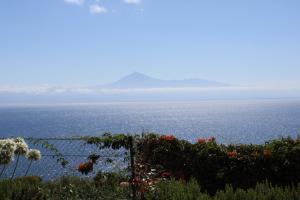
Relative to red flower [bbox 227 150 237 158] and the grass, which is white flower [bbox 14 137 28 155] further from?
red flower [bbox 227 150 237 158]

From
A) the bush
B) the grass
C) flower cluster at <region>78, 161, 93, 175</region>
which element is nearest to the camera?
the grass

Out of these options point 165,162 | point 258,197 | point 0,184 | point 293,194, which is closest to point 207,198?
point 258,197

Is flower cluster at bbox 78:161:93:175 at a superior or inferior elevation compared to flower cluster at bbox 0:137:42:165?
inferior

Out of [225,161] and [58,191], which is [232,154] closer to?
[225,161]

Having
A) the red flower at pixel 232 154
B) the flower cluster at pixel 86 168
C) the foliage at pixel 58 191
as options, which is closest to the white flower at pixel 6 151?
the foliage at pixel 58 191

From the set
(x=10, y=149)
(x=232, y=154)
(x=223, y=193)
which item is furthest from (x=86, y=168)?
(x=223, y=193)

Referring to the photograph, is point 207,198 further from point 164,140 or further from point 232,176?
point 164,140

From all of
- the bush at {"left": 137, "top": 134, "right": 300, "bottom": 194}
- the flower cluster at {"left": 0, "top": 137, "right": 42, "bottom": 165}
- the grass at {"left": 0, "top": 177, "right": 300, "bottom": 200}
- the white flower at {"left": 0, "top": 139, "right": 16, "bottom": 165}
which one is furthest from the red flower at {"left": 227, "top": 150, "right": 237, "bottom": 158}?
the white flower at {"left": 0, "top": 139, "right": 16, "bottom": 165}

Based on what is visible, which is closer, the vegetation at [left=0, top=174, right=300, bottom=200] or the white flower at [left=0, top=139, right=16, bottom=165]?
the vegetation at [left=0, top=174, right=300, bottom=200]

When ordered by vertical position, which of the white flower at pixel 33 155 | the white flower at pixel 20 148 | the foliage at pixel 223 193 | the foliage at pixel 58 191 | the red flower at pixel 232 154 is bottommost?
the foliage at pixel 58 191

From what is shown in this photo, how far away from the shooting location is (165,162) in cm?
1190

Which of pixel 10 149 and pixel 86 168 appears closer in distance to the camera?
pixel 10 149

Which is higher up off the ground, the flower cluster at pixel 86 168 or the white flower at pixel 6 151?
the white flower at pixel 6 151

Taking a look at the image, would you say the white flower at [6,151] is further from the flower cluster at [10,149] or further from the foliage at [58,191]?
the foliage at [58,191]
